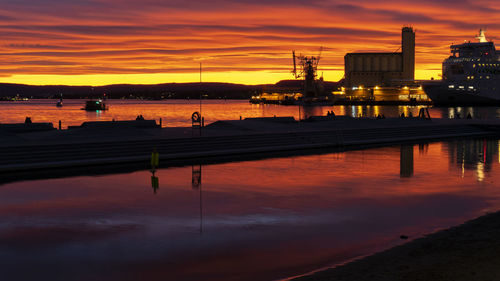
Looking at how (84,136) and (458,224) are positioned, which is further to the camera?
(84,136)

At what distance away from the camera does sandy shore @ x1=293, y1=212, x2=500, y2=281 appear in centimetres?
934

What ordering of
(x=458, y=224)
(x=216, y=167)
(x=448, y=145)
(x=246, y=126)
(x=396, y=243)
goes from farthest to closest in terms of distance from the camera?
1. (x=246, y=126)
2. (x=448, y=145)
3. (x=216, y=167)
4. (x=458, y=224)
5. (x=396, y=243)

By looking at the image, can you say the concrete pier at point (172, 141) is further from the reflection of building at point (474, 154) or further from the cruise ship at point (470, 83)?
the cruise ship at point (470, 83)

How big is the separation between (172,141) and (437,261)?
23.0 meters

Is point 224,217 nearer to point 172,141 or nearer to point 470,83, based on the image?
point 172,141

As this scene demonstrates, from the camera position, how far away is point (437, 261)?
1033 cm

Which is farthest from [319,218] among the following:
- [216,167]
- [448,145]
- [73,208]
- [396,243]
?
[448,145]

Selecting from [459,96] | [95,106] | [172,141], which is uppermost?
[459,96]

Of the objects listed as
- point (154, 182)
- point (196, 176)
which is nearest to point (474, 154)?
point (196, 176)

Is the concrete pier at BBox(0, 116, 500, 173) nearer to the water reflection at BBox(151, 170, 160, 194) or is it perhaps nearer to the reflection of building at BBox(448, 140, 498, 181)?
the water reflection at BBox(151, 170, 160, 194)

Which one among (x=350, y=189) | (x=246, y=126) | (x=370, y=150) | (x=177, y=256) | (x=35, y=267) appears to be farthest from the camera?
(x=246, y=126)

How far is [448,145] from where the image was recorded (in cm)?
3856

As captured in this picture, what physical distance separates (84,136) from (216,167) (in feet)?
33.0

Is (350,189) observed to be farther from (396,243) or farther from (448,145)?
(448,145)
